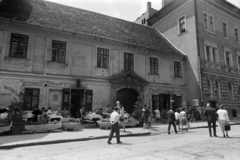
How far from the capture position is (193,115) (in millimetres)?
19016

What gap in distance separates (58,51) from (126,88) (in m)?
7.08

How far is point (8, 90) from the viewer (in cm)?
1273

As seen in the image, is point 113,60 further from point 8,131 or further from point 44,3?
point 8,131

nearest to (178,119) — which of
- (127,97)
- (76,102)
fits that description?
(127,97)

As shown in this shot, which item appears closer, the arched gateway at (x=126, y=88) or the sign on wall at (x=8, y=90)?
Answer: the sign on wall at (x=8, y=90)

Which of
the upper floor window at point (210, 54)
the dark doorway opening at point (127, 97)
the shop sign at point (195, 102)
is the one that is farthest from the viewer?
the upper floor window at point (210, 54)

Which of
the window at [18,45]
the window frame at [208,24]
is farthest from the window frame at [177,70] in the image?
the window at [18,45]

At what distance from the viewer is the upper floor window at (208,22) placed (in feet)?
75.1

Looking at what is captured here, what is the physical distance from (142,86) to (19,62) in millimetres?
11156

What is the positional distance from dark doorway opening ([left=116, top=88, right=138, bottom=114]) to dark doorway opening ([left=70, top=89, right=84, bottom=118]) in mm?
3568

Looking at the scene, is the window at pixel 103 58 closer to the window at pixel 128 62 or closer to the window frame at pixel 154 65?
the window at pixel 128 62

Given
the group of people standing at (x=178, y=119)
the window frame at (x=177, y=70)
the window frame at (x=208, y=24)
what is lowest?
the group of people standing at (x=178, y=119)

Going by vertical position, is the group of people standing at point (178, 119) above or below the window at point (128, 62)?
below

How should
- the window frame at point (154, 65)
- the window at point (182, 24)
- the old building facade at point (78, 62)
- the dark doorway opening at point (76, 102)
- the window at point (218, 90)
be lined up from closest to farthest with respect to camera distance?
the old building facade at point (78, 62), the dark doorway opening at point (76, 102), the window frame at point (154, 65), the window at point (218, 90), the window at point (182, 24)
